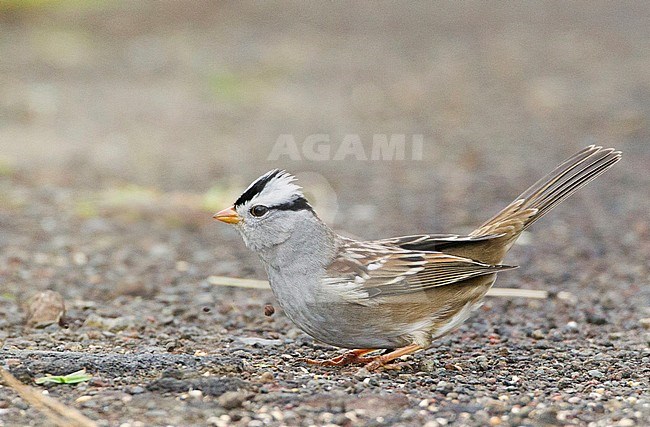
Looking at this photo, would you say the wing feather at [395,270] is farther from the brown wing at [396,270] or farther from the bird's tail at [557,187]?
the bird's tail at [557,187]

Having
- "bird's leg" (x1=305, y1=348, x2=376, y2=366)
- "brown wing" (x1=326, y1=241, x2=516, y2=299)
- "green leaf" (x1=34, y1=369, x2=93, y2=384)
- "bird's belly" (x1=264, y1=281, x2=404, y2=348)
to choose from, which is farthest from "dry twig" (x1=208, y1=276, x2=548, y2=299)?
"green leaf" (x1=34, y1=369, x2=93, y2=384)

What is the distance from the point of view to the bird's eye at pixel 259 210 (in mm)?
5041

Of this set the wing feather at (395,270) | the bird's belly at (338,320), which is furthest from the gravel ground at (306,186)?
the wing feather at (395,270)

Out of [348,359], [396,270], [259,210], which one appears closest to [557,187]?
[396,270]

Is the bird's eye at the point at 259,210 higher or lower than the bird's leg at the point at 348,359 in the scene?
higher

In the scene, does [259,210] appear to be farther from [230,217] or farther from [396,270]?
[396,270]

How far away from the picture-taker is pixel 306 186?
8.76 metres

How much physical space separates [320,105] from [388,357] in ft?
22.9

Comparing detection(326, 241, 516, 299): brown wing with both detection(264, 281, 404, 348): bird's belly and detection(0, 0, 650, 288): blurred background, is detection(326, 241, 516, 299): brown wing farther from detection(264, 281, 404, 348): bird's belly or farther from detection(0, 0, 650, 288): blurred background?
detection(0, 0, 650, 288): blurred background

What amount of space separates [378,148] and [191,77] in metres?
3.33

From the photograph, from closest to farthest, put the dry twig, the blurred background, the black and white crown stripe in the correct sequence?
the black and white crown stripe, the dry twig, the blurred background

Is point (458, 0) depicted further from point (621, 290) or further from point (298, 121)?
point (621, 290)

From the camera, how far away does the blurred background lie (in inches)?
329

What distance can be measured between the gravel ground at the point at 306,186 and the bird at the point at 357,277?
0.64 ft
